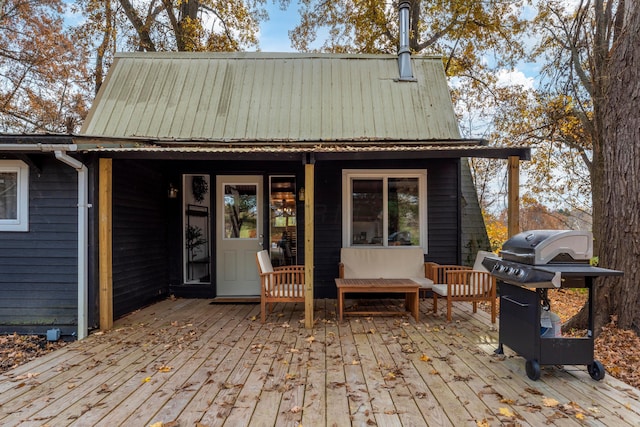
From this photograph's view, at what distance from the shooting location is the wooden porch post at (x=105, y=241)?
4.61 meters

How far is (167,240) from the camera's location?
6570 mm

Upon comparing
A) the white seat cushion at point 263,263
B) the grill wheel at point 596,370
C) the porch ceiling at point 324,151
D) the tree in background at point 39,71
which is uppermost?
the tree in background at point 39,71

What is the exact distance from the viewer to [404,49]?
7.05 metres

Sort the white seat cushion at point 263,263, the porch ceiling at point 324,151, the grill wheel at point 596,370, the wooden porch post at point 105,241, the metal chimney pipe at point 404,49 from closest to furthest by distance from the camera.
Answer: the grill wheel at point 596,370
the porch ceiling at point 324,151
the wooden porch post at point 105,241
the white seat cushion at point 263,263
the metal chimney pipe at point 404,49

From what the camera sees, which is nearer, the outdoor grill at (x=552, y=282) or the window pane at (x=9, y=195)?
the outdoor grill at (x=552, y=282)

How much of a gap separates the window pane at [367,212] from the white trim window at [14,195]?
467 cm

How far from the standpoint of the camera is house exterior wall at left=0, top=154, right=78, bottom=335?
4703mm

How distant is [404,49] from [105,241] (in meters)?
5.95

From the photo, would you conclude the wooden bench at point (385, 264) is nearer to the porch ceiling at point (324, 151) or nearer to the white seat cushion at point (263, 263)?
the white seat cushion at point (263, 263)

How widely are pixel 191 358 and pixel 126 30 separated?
11.9 metres

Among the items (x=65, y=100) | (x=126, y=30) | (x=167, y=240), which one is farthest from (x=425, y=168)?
(x=65, y=100)

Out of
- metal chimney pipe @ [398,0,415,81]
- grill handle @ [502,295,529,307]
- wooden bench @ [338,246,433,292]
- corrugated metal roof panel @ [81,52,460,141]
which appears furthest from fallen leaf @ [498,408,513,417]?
metal chimney pipe @ [398,0,415,81]

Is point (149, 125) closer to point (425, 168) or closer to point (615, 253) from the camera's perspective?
point (425, 168)

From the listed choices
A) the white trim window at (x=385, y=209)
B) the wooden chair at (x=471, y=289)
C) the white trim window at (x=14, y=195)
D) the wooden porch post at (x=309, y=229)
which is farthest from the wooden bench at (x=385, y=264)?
the white trim window at (x=14, y=195)
